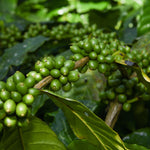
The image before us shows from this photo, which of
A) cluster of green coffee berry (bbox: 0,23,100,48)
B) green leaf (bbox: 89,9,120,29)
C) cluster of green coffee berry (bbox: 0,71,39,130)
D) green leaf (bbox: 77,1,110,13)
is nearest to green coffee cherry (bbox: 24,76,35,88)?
cluster of green coffee berry (bbox: 0,71,39,130)

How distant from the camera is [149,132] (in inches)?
33.3

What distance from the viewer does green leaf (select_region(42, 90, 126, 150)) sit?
55 cm

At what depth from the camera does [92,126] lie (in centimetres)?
58

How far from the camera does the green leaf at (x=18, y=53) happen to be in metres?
1.14

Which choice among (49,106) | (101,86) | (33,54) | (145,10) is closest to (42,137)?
(49,106)

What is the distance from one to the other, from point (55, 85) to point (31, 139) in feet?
0.58

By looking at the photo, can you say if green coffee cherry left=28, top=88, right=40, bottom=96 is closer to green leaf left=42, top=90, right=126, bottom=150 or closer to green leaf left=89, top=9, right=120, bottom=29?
green leaf left=42, top=90, right=126, bottom=150

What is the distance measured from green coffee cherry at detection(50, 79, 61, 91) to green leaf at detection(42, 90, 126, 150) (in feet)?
0.09

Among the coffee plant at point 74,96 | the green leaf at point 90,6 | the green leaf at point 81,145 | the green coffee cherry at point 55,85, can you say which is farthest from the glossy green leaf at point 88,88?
the green leaf at point 90,6

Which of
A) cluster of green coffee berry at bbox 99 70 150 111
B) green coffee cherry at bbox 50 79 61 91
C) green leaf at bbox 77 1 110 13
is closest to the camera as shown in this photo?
green coffee cherry at bbox 50 79 61 91

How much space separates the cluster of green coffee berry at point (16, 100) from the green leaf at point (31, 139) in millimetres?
99

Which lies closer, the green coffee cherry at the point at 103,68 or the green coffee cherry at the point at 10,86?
the green coffee cherry at the point at 10,86

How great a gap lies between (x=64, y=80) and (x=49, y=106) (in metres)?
0.48

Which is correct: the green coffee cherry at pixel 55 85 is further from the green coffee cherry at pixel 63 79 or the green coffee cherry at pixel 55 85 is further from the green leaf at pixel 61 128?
the green leaf at pixel 61 128
